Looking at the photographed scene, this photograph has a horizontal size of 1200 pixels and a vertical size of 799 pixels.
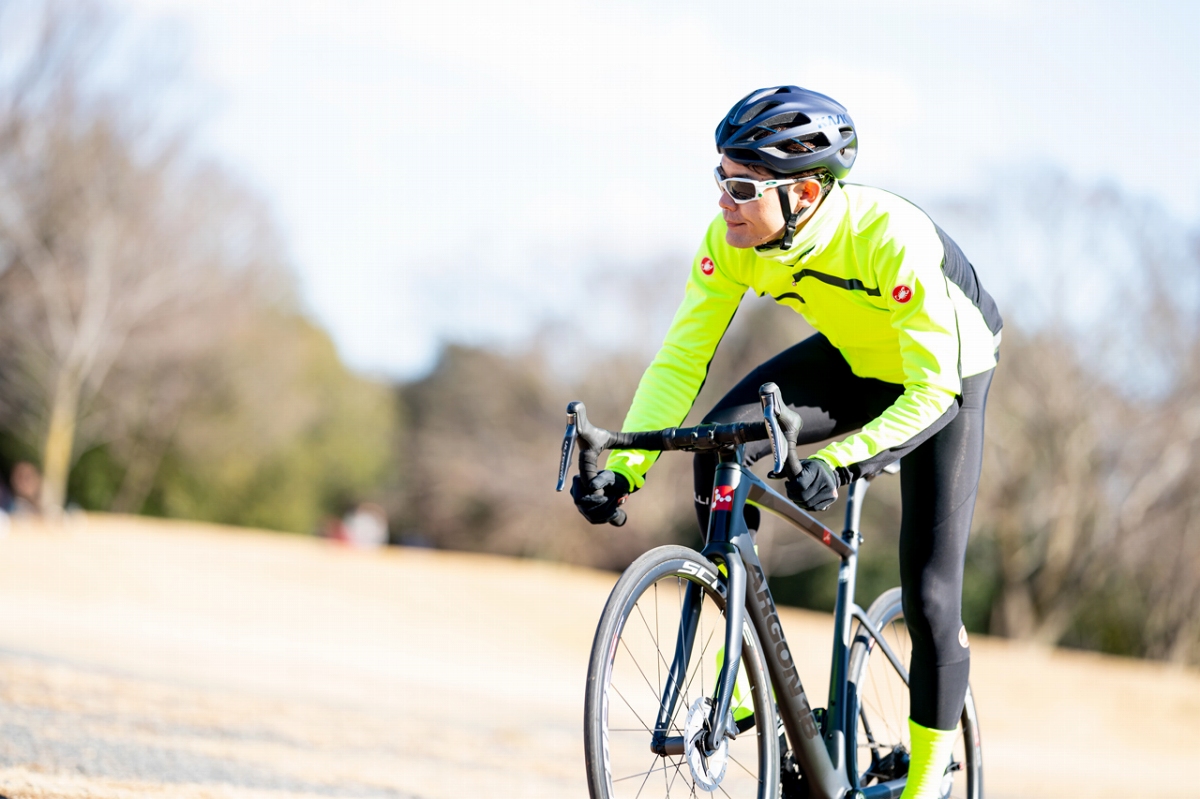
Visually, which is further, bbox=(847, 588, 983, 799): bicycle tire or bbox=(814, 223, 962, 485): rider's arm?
bbox=(847, 588, 983, 799): bicycle tire

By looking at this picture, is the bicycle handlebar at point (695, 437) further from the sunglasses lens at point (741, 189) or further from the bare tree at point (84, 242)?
the bare tree at point (84, 242)

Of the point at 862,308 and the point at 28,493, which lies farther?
the point at 28,493

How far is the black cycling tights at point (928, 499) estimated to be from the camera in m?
3.50

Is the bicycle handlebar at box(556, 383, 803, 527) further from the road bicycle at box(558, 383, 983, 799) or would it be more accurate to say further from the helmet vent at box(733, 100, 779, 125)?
the helmet vent at box(733, 100, 779, 125)

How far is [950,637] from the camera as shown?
3594 millimetres

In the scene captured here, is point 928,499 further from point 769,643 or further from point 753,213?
point 753,213

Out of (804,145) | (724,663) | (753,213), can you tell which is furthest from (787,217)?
(724,663)

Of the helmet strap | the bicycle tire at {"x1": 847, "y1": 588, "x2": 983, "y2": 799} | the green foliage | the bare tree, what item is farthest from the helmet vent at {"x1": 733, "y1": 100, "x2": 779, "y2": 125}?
the green foliage

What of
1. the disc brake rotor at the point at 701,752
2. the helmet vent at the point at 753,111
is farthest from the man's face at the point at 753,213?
the disc brake rotor at the point at 701,752

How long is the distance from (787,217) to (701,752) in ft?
4.80

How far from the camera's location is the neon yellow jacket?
127 inches

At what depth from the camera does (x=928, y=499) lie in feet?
11.5

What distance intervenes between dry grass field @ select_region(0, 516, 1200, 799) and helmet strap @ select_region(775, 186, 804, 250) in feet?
4.67

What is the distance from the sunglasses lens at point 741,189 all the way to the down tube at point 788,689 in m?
0.94
